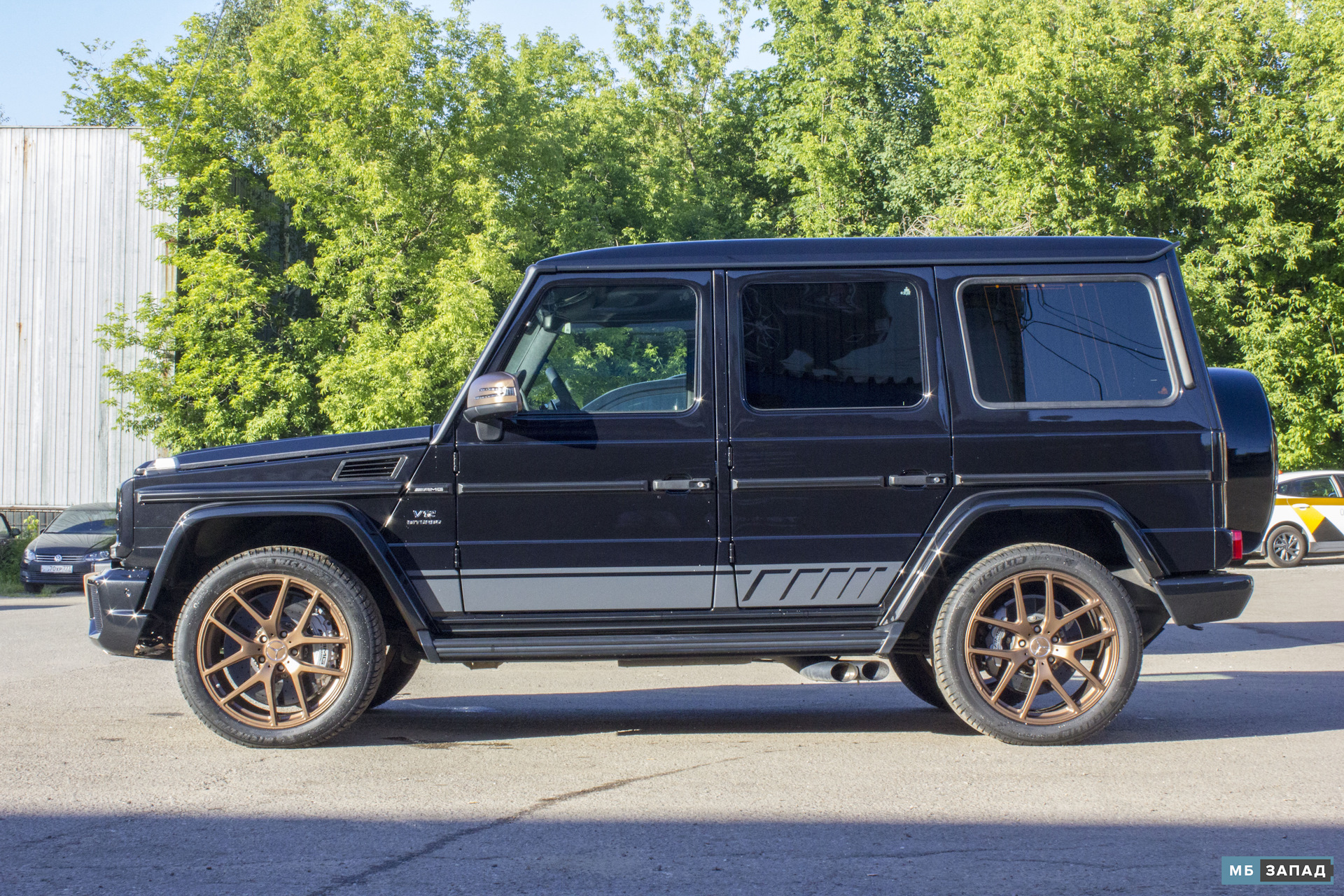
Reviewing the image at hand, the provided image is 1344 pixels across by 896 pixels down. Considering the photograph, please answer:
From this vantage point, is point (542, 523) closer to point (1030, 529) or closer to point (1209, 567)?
point (1030, 529)

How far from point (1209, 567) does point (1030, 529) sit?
823 millimetres

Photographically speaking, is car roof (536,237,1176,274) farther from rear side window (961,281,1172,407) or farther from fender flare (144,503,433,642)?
fender flare (144,503,433,642)

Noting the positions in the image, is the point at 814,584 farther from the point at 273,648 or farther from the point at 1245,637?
the point at 1245,637

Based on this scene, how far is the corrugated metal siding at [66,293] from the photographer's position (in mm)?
24578

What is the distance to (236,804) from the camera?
4.17m

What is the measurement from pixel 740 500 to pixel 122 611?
9.56 ft

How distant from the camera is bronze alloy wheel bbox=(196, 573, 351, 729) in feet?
16.4

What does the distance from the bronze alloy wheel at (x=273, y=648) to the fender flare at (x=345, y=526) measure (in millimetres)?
282

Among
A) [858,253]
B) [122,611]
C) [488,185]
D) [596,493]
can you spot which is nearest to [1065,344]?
[858,253]

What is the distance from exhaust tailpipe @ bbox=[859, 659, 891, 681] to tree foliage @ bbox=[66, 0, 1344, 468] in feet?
57.2

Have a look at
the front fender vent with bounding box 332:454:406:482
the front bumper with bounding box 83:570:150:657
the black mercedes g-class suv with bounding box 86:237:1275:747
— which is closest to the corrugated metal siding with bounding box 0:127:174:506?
the front bumper with bounding box 83:570:150:657

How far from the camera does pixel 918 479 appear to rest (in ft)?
16.4

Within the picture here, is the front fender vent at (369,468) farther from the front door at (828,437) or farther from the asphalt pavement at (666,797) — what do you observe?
the front door at (828,437)

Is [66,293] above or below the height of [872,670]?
above
